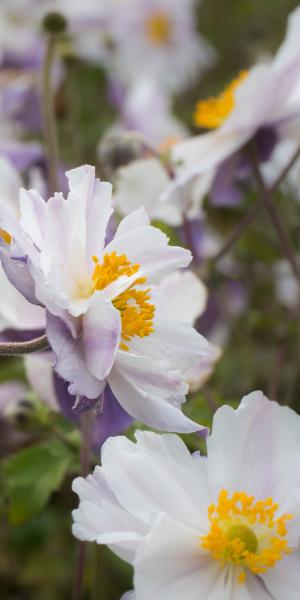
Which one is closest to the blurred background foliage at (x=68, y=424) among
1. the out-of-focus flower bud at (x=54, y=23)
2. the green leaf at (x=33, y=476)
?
the green leaf at (x=33, y=476)

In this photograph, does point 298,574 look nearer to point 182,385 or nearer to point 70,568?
point 182,385

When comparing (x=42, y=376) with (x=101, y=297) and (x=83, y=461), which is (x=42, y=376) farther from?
(x=101, y=297)

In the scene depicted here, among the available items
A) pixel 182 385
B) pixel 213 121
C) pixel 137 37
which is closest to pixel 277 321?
pixel 213 121

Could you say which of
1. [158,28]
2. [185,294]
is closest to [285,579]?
[185,294]

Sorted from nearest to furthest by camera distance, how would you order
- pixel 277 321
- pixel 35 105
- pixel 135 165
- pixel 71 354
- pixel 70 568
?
pixel 71 354, pixel 135 165, pixel 277 321, pixel 70 568, pixel 35 105

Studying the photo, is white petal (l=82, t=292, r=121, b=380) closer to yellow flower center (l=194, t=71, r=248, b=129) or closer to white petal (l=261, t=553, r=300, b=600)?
white petal (l=261, t=553, r=300, b=600)

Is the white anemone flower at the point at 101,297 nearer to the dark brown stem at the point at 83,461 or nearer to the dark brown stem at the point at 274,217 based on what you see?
the dark brown stem at the point at 83,461
